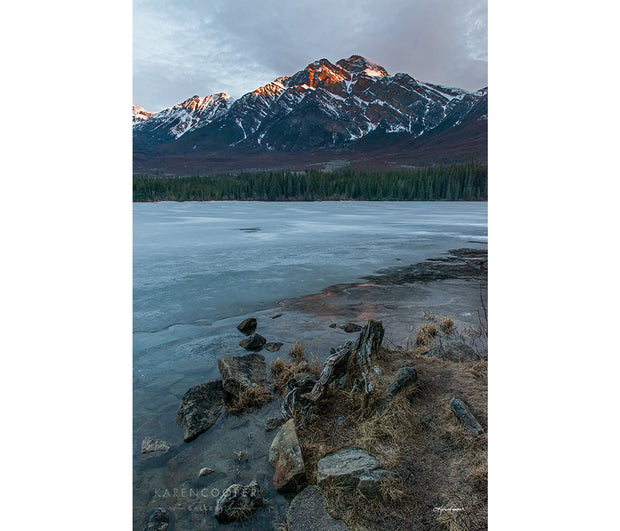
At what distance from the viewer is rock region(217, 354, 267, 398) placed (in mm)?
3195

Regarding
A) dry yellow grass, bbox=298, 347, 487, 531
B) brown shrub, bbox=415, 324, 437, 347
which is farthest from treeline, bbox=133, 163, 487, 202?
dry yellow grass, bbox=298, 347, 487, 531

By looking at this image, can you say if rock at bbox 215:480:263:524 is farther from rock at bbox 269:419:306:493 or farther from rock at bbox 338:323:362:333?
rock at bbox 338:323:362:333

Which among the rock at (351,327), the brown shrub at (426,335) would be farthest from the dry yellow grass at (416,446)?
the rock at (351,327)

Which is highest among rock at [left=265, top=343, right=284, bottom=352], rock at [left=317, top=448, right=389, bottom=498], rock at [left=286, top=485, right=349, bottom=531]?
rock at [left=265, top=343, right=284, bottom=352]

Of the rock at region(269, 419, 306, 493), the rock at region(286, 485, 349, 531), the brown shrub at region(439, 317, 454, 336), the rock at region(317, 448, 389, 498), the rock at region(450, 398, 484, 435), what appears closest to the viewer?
the rock at region(286, 485, 349, 531)

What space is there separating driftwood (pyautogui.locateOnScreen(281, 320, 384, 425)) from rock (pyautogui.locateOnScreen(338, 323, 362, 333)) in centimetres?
106

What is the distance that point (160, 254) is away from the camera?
31.4ft

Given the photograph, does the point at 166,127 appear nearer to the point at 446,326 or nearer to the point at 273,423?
the point at 446,326

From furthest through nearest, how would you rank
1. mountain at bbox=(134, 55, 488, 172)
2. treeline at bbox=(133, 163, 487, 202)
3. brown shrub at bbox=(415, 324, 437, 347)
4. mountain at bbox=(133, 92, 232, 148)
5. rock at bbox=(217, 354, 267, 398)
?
mountain at bbox=(133, 92, 232, 148), mountain at bbox=(134, 55, 488, 172), treeline at bbox=(133, 163, 487, 202), brown shrub at bbox=(415, 324, 437, 347), rock at bbox=(217, 354, 267, 398)

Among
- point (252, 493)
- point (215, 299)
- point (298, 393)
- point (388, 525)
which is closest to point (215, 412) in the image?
point (298, 393)
